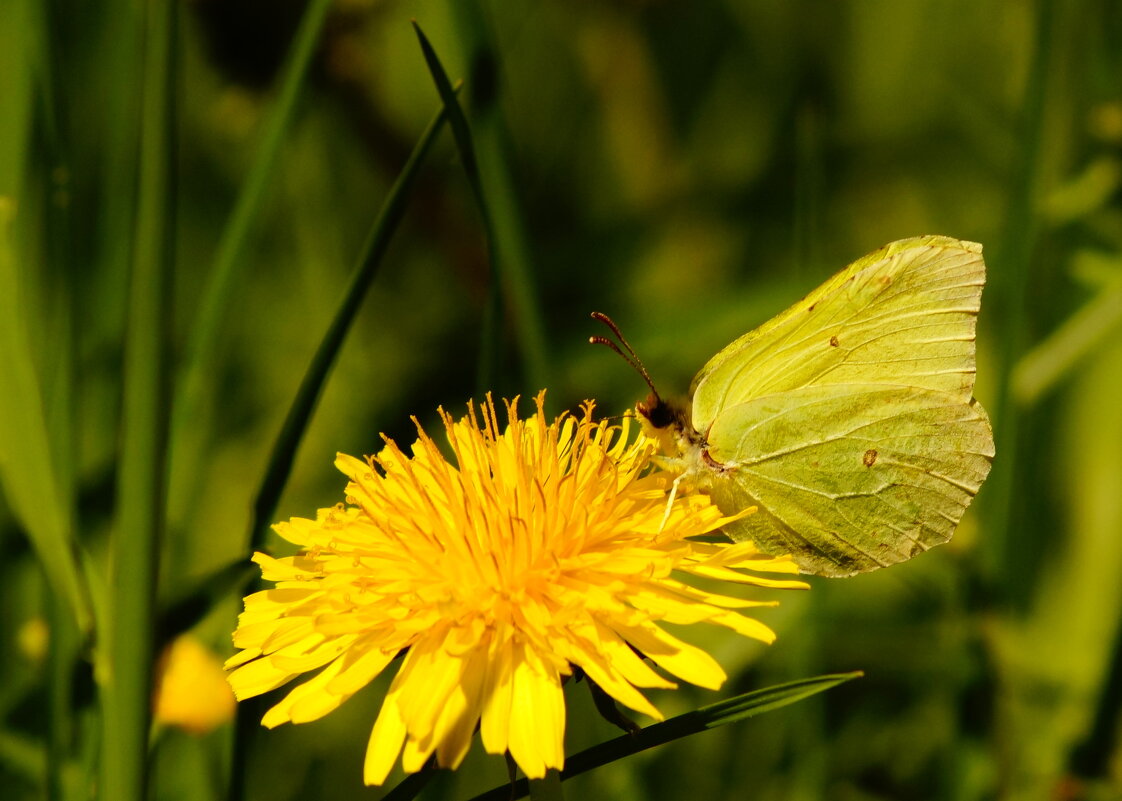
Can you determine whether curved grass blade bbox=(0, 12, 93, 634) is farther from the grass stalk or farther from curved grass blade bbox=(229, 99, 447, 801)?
the grass stalk

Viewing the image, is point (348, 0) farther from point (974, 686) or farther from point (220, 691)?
point (974, 686)

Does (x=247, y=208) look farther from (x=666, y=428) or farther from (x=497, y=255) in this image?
(x=666, y=428)

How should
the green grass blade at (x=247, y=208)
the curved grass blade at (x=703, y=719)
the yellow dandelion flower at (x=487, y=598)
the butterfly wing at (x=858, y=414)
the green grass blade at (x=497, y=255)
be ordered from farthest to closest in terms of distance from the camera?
the butterfly wing at (x=858, y=414) → the green grass blade at (x=247, y=208) → the green grass blade at (x=497, y=255) → the yellow dandelion flower at (x=487, y=598) → the curved grass blade at (x=703, y=719)

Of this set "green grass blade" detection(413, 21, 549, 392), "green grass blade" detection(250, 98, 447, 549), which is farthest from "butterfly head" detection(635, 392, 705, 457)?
"green grass blade" detection(250, 98, 447, 549)

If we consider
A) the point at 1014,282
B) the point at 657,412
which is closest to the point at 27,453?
the point at 657,412

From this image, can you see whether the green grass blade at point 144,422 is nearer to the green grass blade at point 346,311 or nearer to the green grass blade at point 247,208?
the green grass blade at point 346,311

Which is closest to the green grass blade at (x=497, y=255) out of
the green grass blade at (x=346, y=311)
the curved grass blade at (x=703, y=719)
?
the green grass blade at (x=346, y=311)
